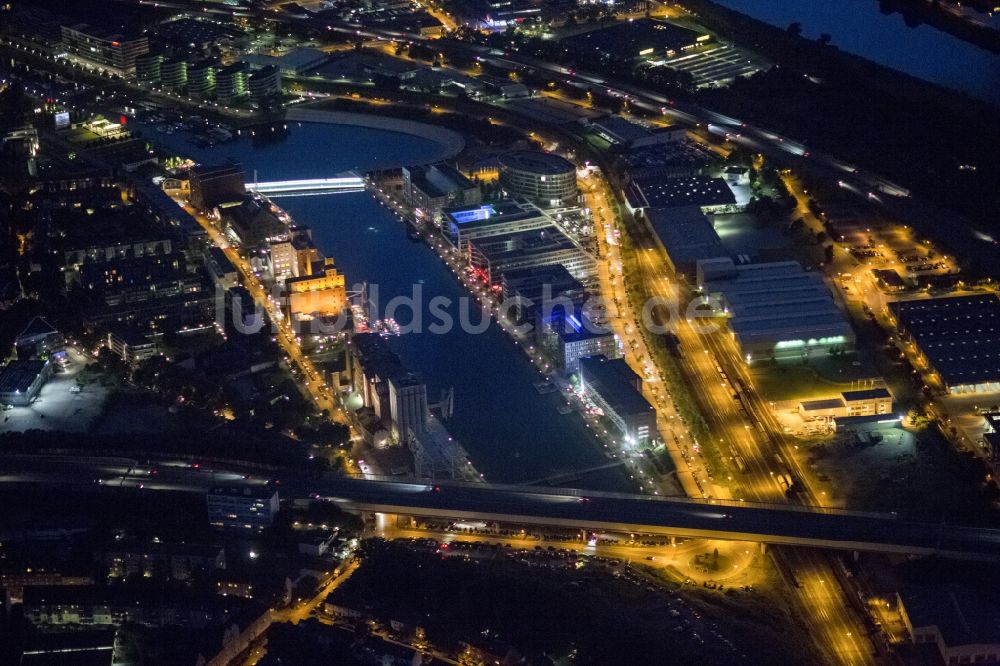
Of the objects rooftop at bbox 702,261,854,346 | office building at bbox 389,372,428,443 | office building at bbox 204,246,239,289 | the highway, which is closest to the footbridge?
office building at bbox 204,246,239,289

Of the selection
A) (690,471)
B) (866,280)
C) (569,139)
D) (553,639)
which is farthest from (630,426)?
(569,139)

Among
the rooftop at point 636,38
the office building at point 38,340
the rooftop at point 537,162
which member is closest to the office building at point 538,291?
the rooftop at point 537,162

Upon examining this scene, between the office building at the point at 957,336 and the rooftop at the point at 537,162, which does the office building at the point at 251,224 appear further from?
the office building at the point at 957,336

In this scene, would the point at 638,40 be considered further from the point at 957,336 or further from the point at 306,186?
the point at 957,336

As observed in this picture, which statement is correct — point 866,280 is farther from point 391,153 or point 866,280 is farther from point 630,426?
point 391,153

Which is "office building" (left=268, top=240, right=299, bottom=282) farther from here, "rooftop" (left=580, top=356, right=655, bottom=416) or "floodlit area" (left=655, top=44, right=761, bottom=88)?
"floodlit area" (left=655, top=44, right=761, bottom=88)
